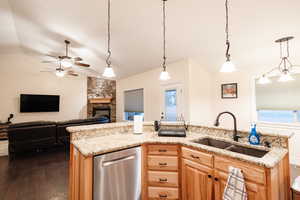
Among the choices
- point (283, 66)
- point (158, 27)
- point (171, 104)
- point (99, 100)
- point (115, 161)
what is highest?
point (158, 27)

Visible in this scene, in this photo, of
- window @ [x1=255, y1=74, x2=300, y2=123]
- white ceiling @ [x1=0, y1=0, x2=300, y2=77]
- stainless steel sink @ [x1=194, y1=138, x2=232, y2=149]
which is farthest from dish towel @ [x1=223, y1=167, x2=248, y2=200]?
window @ [x1=255, y1=74, x2=300, y2=123]

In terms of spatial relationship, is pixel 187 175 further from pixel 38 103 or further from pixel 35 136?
pixel 38 103

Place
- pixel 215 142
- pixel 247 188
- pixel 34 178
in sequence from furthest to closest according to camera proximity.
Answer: pixel 34 178, pixel 215 142, pixel 247 188

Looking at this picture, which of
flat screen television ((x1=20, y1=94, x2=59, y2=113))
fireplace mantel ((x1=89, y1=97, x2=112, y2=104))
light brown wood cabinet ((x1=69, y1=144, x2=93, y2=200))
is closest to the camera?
light brown wood cabinet ((x1=69, y1=144, x2=93, y2=200))

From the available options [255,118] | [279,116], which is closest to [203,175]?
[255,118]

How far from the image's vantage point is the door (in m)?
4.12

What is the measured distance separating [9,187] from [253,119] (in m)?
5.42

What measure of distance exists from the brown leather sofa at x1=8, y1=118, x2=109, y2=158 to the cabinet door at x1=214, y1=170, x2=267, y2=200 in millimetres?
3950

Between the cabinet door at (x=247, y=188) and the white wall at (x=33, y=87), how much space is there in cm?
714

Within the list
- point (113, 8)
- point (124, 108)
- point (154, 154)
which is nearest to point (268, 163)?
point (154, 154)

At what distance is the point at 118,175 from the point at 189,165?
2.61 feet

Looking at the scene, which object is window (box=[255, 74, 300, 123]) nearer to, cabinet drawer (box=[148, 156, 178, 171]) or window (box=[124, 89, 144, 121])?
cabinet drawer (box=[148, 156, 178, 171])

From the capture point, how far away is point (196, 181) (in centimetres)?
154

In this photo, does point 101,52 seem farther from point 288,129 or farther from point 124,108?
point 288,129
